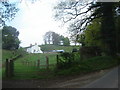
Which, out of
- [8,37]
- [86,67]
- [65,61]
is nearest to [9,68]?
[65,61]

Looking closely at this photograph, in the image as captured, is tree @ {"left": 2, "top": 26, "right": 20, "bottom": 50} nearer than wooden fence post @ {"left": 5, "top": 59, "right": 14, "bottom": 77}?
No

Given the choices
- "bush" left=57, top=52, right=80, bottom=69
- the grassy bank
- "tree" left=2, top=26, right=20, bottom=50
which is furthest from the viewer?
"tree" left=2, top=26, right=20, bottom=50

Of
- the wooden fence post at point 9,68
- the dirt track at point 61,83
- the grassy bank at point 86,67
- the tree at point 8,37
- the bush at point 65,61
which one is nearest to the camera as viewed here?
the dirt track at point 61,83

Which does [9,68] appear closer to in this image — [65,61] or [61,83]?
[65,61]

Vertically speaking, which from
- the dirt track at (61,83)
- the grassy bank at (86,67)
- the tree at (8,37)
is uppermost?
the tree at (8,37)

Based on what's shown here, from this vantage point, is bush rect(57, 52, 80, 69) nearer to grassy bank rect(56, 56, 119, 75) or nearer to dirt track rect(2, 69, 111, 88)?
grassy bank rect(56, 56, 119, 75)

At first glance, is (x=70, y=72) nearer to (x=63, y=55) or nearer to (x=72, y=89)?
(x=63, y=55)

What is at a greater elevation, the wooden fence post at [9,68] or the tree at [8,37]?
the tree at [8,37]

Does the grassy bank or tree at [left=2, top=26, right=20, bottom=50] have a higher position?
tree at [left=2, top=26, right=20, bottom=50]

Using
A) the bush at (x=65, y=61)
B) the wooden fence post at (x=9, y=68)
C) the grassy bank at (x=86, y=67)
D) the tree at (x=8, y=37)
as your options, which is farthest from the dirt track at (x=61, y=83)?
the tree at (x=8, y=37)

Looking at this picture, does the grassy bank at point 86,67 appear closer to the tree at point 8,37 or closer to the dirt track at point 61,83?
the dirt track at point 61,83

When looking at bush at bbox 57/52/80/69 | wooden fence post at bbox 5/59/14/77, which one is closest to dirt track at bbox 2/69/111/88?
wooden fence post at bbox 5/59/14/77

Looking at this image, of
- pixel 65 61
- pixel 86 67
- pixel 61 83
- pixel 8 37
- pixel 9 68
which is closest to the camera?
pixel 61 83

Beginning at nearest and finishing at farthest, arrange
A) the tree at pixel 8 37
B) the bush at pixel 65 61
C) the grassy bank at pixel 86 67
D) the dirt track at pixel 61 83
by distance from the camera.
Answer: the dirt track at pixel 61 83 < the grassy bank at pixel 86 67 < the bush at pixel 65 61 < the tree at pixel 8 37
